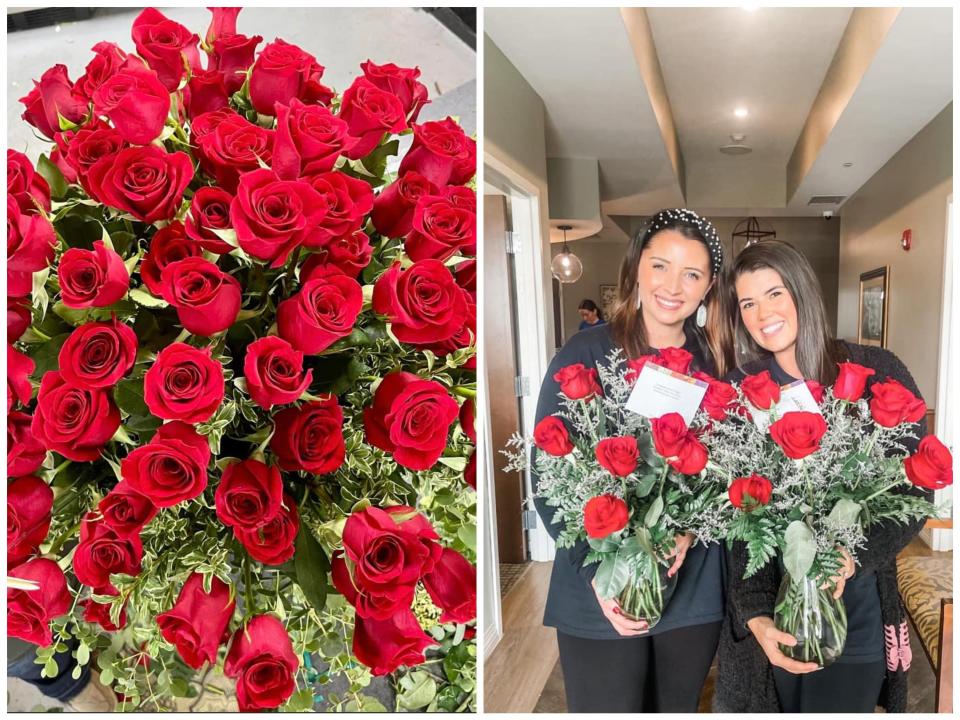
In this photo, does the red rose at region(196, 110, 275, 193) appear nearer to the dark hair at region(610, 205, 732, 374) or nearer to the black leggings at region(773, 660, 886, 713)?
the dark hair at region(610, 205, 732, 374)

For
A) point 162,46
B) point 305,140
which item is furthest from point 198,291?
point 162,46

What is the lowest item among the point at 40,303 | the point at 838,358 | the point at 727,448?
the point at 727,448

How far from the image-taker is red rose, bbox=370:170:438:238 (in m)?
0.73

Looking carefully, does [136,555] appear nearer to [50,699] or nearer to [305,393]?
[305,393]

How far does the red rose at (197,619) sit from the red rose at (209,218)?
31 cm

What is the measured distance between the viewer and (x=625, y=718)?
3.89 feet

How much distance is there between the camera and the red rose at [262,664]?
679 mm

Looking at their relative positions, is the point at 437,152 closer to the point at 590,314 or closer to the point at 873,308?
the point at 590,314

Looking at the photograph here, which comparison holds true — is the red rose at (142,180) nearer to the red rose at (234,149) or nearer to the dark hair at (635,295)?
the red rose at (234,149)

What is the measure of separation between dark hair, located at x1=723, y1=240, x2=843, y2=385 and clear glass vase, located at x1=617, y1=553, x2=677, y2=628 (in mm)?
351

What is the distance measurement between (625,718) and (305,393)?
33.7 inches

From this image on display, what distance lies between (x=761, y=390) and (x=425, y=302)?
0.69 m

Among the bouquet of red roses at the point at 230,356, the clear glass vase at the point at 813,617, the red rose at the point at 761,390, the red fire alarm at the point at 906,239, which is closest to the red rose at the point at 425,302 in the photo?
the bouquet of red roses at the point at 230,356

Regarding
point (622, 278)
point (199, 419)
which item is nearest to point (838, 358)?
point (622, 278)
